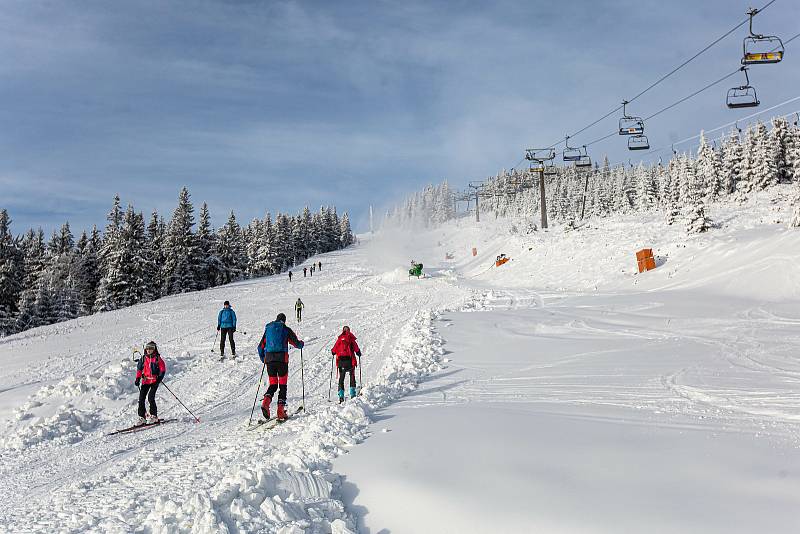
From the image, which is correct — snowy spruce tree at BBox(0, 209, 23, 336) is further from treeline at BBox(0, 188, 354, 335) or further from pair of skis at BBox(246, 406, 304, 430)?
pair of skis at BBox(246, 406, 304, 430)

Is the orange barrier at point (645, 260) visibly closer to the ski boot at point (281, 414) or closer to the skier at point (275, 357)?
the skier at point (275, 357)

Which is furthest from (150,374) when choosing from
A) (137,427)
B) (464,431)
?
(464,431)

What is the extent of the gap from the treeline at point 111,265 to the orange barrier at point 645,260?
47736 mm

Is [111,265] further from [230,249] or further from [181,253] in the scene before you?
[230,249]

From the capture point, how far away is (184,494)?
5.03m

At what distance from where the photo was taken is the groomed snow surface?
158 inches

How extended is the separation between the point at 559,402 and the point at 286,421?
14.9ft

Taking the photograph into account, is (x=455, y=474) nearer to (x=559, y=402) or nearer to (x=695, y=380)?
(x=559, y=402)

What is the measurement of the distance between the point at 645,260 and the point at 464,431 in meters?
25.2

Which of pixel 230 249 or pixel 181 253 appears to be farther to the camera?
pixel 230 249

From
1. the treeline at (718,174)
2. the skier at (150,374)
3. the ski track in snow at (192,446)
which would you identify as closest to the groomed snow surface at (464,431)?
the ski track in snow at (192,446)

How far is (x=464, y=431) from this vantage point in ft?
19.6

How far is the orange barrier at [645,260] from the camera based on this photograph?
27156 millimetres

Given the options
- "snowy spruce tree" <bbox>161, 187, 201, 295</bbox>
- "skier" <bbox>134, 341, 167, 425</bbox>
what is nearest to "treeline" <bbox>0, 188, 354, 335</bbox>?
"snowy spruce tree" <bbox>161, 187, 201, 295</bbox>
